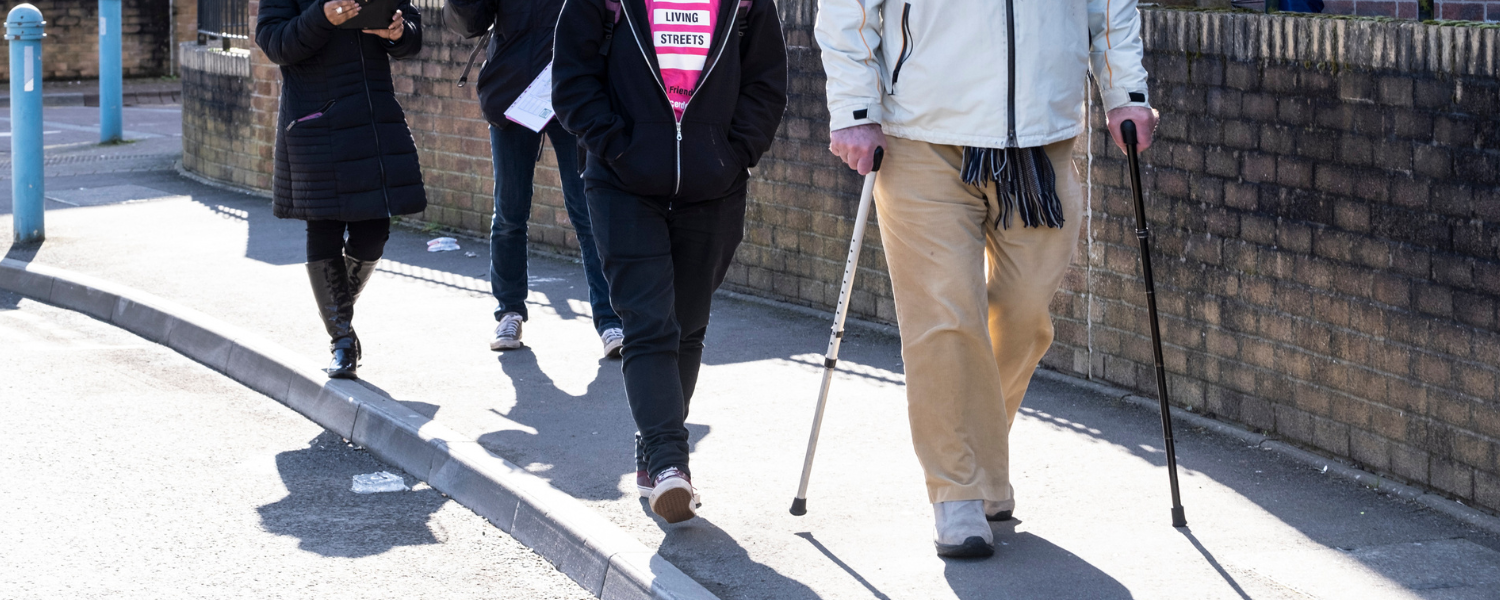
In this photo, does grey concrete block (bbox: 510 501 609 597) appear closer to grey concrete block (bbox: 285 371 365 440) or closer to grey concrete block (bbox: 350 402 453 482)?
grey concrete block (bbox: 350 402 453 482)

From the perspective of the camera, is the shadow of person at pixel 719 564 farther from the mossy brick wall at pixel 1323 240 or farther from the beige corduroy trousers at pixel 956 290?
the mossy brick wall at pixel 1323 240

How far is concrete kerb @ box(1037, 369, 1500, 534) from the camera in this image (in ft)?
15.6

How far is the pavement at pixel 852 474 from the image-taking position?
14.1 feet

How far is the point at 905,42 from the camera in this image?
14.5 feet

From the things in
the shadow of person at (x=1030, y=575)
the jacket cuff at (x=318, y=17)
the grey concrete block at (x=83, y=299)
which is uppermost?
the jacket cuff at (x=318, y=17)

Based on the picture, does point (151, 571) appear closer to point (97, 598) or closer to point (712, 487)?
point (97, 598)

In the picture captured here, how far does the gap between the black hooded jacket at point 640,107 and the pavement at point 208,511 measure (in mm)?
1138

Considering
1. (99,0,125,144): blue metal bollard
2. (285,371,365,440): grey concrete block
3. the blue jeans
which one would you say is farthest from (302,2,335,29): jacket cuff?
(99,0,125,144): blue metal bollard

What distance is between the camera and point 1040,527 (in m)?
4.69

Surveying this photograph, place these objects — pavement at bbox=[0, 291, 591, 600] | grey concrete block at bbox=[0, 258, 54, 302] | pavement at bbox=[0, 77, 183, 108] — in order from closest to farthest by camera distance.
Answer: pavement at bbox=[0, 291, 591, 600]
grey concrete block at bbox=[0, 258, 54, 302]
pavement at bbox=[0, 77, 183, 108]

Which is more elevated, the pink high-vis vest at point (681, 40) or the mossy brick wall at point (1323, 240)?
the pink high-vis vest at point (681, 40)

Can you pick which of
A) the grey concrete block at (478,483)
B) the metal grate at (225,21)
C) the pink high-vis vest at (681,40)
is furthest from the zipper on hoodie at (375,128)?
the metal grate at (225,21)

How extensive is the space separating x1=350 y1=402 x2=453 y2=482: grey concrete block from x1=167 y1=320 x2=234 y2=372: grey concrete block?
140cm

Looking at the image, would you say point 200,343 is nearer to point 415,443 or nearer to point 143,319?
point 143,319
